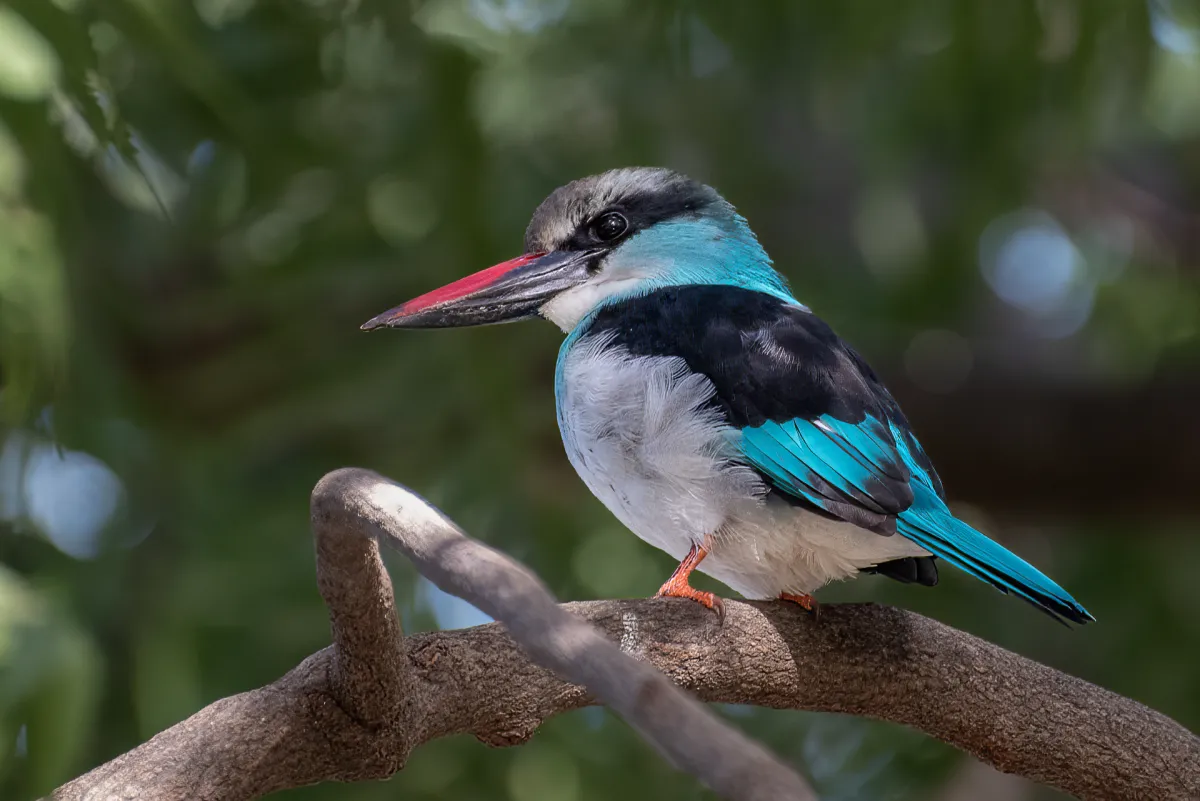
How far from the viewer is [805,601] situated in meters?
2.44

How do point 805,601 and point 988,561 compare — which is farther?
point 805,601

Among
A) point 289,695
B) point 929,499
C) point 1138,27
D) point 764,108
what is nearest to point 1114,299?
point 764,108

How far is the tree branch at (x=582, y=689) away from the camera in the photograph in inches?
55.6

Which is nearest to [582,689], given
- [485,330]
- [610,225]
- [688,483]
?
[688,483]

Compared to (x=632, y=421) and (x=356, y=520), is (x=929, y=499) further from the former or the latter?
(x=356, y=520)

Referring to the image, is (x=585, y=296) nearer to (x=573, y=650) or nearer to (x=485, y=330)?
(x=485, y=330)

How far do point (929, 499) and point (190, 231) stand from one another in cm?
308

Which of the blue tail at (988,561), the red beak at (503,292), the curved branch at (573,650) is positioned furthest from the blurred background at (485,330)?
the blue tail at (988,561)

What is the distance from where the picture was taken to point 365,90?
444cm

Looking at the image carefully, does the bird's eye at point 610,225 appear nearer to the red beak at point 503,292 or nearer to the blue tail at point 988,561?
the red beak at point 503,292

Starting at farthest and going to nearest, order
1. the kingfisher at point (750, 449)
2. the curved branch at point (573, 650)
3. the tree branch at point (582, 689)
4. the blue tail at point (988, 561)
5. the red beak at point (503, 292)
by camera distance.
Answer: the red beak at point (503, 292)
the kingfisher at point (750, 449)
the blue tail at point (988, 561)
the tree branch at point (582, 689)
the curved branch at point (573, 650)

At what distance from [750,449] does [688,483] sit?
114 mm

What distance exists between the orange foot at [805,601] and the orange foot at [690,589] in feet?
0.57

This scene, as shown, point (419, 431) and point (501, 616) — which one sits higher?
point (501, 616)
